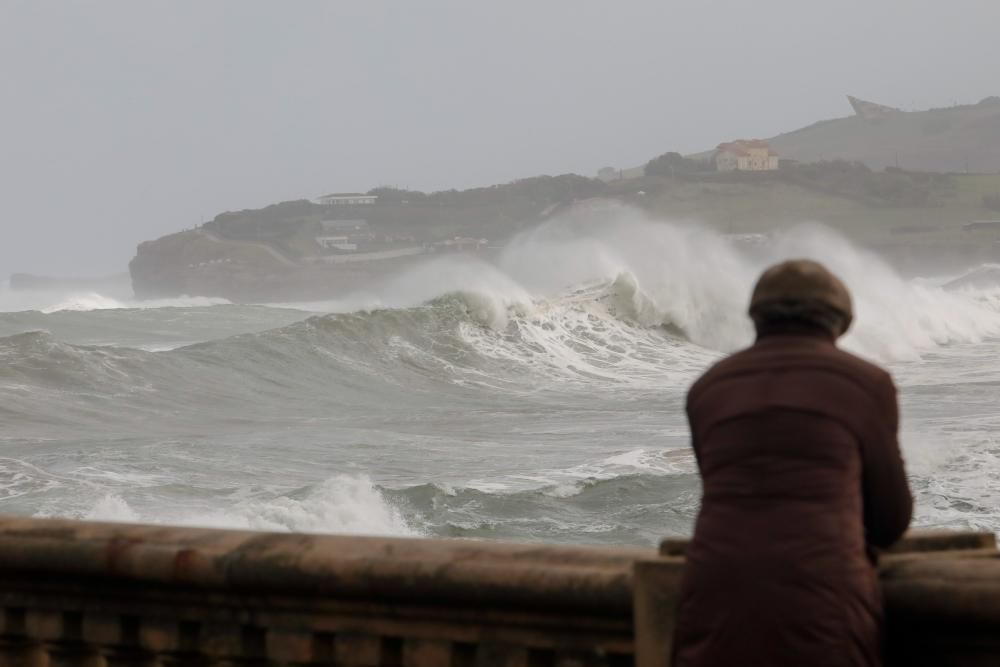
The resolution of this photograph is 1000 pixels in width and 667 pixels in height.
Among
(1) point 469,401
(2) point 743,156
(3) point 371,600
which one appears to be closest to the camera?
(3) point 371,600

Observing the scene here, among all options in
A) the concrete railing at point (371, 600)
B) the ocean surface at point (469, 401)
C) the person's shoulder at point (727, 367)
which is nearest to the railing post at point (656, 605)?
the concrete railing at point (371, 600)

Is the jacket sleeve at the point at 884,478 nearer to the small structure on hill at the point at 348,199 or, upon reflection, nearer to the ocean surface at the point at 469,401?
the ocean surface at the point at 469,401

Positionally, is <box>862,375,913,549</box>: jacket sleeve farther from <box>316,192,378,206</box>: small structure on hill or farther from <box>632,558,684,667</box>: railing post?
<box>316,192,378,206</box>: small structure on hill

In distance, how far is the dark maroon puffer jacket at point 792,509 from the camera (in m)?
2.71

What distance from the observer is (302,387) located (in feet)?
83.5

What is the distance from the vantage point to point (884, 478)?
2842 mm

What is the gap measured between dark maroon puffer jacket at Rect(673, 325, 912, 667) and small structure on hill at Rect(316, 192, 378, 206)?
424 feet

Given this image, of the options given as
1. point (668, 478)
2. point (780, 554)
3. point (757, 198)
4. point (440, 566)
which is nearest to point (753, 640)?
point (780, 554)

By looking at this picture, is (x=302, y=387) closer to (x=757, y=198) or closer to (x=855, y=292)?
(x=855, y=292)

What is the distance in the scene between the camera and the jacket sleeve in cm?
282

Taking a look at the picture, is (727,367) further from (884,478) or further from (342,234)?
(342,234)

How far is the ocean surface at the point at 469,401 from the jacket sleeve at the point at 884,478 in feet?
28.9

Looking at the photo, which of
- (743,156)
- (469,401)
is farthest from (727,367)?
(743,156)

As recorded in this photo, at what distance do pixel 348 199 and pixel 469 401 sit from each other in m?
111
